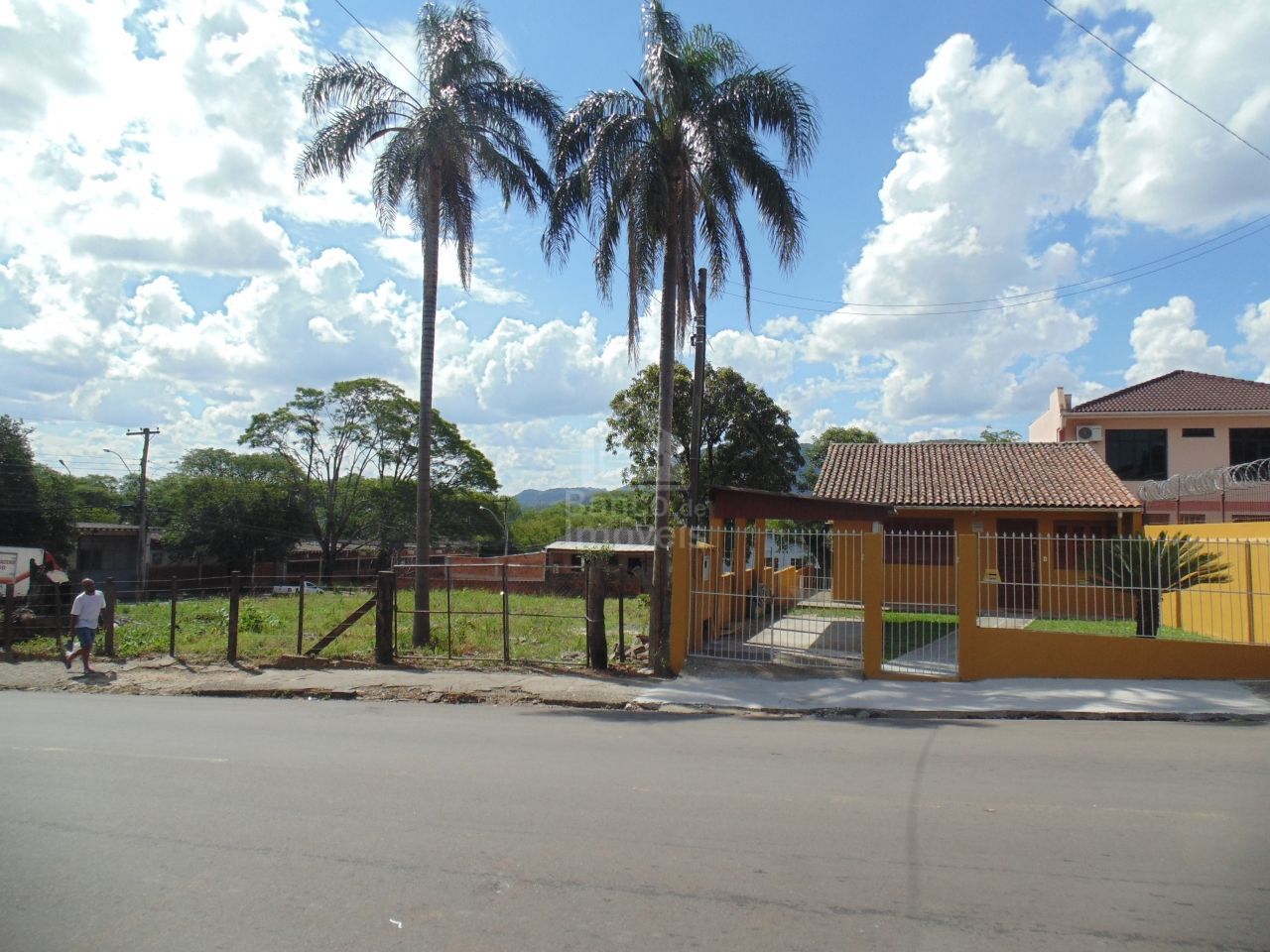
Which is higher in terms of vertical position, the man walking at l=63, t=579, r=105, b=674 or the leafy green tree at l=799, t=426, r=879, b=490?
the leafy green tree at l=799, t=426, r=879, b=490

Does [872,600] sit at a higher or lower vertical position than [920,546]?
lower

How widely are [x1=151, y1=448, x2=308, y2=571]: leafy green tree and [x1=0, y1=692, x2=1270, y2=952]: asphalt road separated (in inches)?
1673

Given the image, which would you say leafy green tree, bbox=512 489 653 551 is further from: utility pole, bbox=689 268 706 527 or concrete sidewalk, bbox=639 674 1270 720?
concrete sidewalk, bbox=639 674 1270 720

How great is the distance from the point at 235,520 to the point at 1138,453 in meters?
42.3

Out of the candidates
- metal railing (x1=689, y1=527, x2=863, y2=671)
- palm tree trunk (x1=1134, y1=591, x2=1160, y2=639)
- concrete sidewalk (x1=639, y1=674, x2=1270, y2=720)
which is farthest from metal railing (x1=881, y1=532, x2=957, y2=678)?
palm tree trunk (x1=1134, y1=591, x2=1160, y2=639)

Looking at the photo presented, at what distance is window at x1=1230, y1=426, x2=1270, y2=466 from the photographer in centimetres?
3288

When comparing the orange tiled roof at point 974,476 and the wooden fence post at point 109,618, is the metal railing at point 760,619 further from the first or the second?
the wooden fence post at point 109,618

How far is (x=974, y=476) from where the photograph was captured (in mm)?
26094

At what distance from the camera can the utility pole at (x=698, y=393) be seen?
63.1ft

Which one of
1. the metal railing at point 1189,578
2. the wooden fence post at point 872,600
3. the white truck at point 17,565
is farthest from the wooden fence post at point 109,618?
the metal railing at point 1189,578

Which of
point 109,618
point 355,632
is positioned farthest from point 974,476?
point 109,618

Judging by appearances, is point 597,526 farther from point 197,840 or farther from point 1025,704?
point 197,840

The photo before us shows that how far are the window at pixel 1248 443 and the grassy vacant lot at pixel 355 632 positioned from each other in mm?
22916

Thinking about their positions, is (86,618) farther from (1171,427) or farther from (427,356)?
(1171,427)
